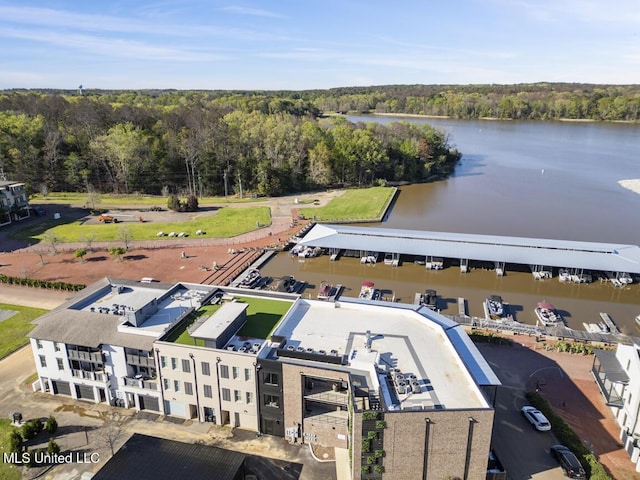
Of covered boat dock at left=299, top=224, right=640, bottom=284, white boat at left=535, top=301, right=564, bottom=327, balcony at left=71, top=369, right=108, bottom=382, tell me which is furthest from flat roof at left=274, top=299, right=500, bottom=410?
covered boat dock at left=299, top=224, right=640, bottom=284

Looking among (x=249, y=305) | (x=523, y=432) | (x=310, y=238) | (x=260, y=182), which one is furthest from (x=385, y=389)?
(x=260, y=182)

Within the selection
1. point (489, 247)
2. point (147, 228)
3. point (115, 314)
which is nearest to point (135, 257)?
point (147, 228)

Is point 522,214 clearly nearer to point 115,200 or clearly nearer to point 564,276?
point 564,276

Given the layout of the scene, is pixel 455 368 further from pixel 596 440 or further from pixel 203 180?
pixel 203 180

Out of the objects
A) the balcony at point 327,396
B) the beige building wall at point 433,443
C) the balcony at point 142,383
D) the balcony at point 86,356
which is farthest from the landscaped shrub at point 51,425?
the beige building wall at point 433,443

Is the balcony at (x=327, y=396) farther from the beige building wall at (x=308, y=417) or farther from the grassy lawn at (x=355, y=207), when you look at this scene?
the grassy lawn at (x=355, y=207)

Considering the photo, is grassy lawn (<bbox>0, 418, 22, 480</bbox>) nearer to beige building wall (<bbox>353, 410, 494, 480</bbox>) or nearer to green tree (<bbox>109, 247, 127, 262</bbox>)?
beige building wall (<bbox>353, 410, 494, 480</bbox>)
